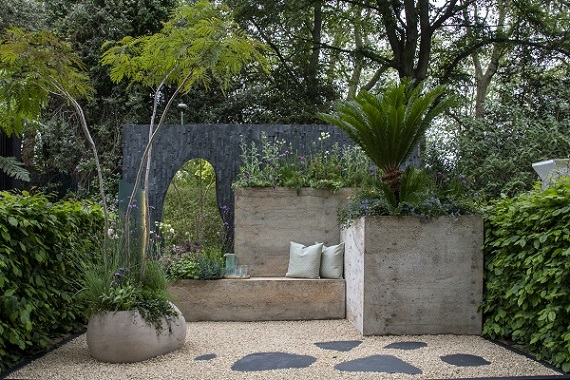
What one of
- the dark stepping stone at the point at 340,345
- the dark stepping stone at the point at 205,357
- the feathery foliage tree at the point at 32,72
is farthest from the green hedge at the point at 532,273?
the feathery foliage tree at the point at 32,72

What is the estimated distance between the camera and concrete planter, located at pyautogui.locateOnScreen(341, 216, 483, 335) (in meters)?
5.68

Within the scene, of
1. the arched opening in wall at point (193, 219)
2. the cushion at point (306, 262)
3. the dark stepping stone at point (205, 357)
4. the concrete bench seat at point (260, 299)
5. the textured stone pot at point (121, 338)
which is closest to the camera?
the textured stone pot at point (121, 338)

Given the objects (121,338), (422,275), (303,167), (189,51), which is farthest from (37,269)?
(303,167)

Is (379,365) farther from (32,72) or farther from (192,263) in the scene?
(32,72)

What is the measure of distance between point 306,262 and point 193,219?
6.56 ft

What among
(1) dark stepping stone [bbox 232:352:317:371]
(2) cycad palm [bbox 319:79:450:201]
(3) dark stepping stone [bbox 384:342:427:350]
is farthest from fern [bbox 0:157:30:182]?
(3) dark stepping stone [bbox 384:342:427:350]

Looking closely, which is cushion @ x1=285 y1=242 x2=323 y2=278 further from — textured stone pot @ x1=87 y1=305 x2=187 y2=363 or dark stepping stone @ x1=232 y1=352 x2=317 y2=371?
textured stone pot @ x1=87 y1=305 x2=187 y2=363

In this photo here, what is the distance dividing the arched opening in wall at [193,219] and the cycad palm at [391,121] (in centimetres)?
232

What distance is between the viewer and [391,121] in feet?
19.0

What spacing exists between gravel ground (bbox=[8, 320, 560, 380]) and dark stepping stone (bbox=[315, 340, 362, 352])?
0.07 meters

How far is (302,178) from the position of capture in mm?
7445

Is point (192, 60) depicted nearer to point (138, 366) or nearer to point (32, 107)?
point (32, 107)

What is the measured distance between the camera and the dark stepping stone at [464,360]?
4441mm

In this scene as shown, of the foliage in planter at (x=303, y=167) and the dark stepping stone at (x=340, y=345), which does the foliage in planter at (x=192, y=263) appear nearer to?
the foliage in planter at (x=303, y=167)
